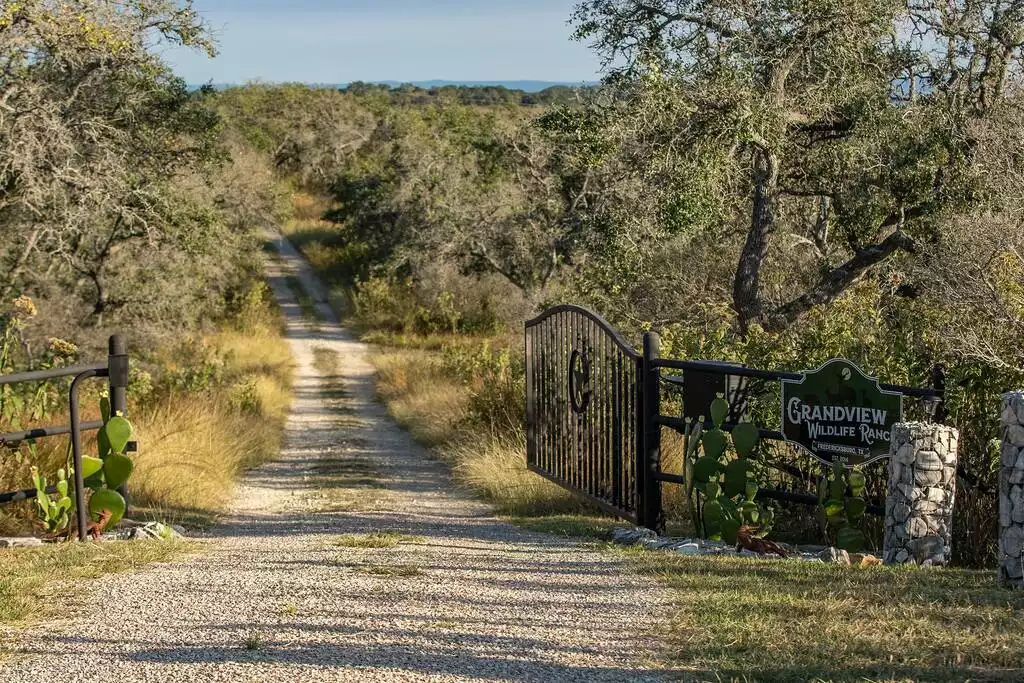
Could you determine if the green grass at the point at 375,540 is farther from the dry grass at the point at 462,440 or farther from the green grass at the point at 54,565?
the dry grass at the point at 462,440

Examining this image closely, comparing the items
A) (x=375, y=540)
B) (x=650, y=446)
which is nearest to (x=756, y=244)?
(x=650, y=446)

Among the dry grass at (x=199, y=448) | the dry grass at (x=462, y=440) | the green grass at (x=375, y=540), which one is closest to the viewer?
the green grass at (x=375, y=540)

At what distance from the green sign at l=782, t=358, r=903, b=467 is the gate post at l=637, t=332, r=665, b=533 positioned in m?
0.87

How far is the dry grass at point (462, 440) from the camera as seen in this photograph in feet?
30.2

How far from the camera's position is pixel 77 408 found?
6.66 m

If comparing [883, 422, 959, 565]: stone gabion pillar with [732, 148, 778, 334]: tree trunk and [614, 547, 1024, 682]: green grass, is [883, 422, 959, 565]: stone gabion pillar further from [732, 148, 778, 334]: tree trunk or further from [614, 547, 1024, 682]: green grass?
[732, 148, 778, 334]: tree trunk

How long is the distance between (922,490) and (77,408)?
4662mm

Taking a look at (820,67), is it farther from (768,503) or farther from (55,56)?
(55,56)

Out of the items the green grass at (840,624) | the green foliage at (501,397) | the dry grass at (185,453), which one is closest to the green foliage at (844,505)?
the green grass at (840,624)

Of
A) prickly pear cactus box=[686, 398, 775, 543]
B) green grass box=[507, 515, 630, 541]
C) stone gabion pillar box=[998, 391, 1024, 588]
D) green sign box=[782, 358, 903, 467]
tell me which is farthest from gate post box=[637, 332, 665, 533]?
stone gabion pillar box=[998, 391, 1024, 588]

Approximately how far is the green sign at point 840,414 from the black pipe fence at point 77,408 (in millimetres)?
3954

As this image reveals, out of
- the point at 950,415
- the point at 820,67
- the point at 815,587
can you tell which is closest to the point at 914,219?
the point at 820,67

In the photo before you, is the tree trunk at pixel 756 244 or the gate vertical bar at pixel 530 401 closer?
the gate vertical bar at pixel 530 401

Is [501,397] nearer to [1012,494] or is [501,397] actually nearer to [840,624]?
[1012,494]
